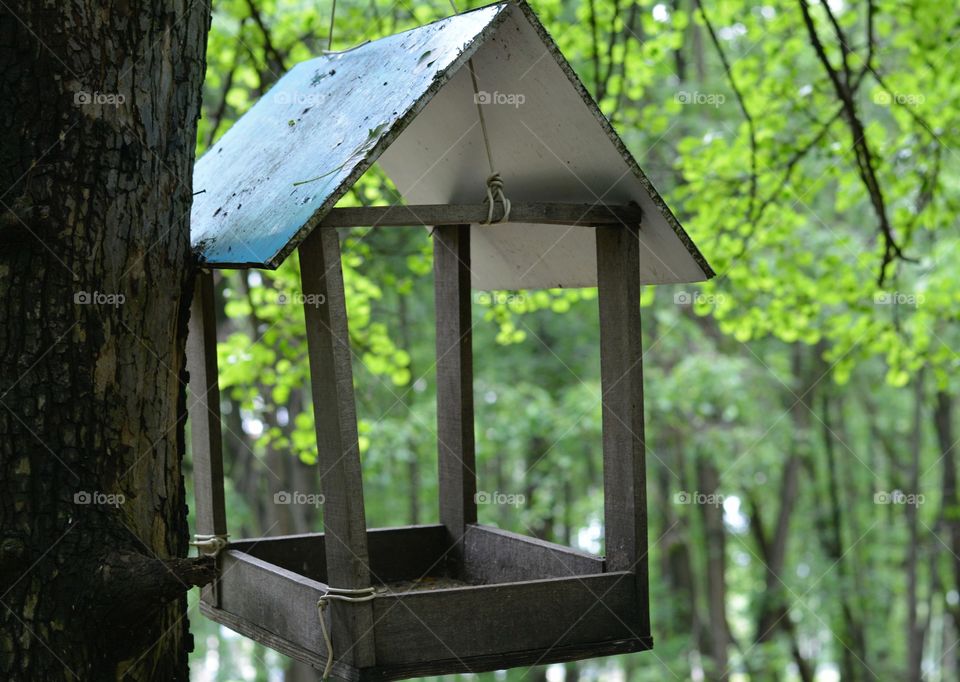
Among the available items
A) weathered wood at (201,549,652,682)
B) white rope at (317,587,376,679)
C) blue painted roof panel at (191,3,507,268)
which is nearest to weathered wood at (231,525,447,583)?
weathered wood at (201,549,652,682)

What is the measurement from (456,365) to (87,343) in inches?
46.2

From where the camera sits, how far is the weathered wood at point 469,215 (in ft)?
6.83

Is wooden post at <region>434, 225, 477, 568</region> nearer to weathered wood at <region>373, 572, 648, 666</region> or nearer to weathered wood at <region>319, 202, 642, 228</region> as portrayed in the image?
weathered wood at <region>319, 202, 642, 228</region>

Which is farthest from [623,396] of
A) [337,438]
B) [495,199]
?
[337,438]

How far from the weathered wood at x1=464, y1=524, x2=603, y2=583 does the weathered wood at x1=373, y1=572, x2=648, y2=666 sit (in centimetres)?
20

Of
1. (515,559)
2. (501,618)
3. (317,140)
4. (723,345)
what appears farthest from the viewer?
(723,345)

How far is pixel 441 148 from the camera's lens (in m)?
2.82

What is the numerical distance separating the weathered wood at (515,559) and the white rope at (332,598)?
680mm

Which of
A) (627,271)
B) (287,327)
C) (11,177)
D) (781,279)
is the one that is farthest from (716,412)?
(11,177)

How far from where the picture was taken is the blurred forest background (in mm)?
4875

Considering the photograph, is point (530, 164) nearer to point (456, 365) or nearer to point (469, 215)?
point (469, 215)

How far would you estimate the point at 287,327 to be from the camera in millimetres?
4777

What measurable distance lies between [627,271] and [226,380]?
2.74 meters

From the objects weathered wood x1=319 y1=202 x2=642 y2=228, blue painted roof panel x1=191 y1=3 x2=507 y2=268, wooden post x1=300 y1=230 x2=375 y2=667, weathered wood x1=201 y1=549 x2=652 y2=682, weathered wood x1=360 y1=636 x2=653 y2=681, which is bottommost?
weathered wood x1=360 y1=636 x2=653 y2=681
